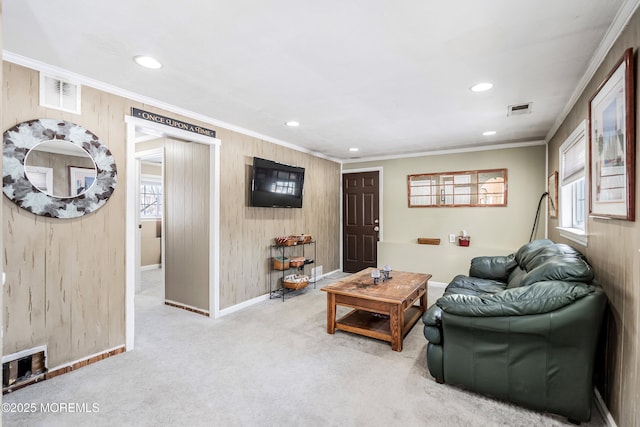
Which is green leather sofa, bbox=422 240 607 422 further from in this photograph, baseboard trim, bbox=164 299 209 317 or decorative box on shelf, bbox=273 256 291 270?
baseboard trim, bbox=164 299 209 317

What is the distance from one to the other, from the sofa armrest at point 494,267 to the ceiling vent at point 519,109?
1668mm

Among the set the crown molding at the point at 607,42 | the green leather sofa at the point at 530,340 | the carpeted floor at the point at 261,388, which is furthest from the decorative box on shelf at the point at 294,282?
the crown molding at the point at 607,42

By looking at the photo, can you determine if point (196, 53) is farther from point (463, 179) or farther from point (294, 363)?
point (463, 179)

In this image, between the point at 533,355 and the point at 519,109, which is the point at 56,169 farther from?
the point at 519,109

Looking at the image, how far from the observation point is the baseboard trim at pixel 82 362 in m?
2.45

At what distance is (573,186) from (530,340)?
2382mm

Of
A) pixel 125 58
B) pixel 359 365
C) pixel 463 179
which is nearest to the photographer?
pixel 125 58

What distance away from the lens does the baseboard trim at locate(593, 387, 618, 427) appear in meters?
1.89

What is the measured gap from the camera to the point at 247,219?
421 cm

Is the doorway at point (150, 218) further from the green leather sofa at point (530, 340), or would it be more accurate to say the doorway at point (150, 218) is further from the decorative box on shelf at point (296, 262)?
the green leather sofa at point (530, 340)

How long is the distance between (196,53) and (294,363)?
8.19ft

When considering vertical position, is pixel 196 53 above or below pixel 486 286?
above

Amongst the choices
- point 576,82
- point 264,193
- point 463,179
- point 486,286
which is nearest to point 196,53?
point 264,193

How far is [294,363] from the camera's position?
8.73 feet
